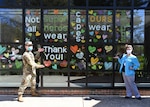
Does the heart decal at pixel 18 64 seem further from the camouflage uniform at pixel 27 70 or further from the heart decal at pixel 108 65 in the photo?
the heart decal at pixel 108 65

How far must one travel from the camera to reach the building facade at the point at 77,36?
1132 centimetres

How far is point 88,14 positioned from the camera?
11336mm

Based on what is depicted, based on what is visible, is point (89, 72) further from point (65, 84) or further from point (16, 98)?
point (16, 98)

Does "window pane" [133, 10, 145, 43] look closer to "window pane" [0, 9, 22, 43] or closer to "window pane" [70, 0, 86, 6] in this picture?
"window pane" [70, 0, 86, 6]

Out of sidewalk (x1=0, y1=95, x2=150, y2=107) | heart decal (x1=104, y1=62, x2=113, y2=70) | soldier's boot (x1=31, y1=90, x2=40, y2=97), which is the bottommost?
sidewalk (x1=0, y1=95, x2=150, y2=107)

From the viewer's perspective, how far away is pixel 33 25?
1138 cm

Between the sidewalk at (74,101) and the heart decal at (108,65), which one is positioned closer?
the sidewalk at (74,101)

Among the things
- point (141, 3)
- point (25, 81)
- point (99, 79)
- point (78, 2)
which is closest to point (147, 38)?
point (141, 3)

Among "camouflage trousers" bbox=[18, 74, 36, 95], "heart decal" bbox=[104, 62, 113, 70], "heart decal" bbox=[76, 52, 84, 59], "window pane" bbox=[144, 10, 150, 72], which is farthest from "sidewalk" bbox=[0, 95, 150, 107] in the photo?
"heart decal" bbox=[76, 52, 84, 59]

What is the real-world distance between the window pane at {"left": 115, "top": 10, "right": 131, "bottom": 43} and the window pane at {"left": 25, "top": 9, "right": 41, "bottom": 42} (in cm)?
260

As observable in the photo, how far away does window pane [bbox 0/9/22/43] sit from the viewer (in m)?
Answer: 11.4

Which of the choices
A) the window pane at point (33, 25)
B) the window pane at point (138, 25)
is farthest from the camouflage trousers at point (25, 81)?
the window pane at point (138, 25)

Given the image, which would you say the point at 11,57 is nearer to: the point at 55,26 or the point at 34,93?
the point at 34,93

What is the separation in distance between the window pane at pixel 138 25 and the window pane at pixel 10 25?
149 inches
